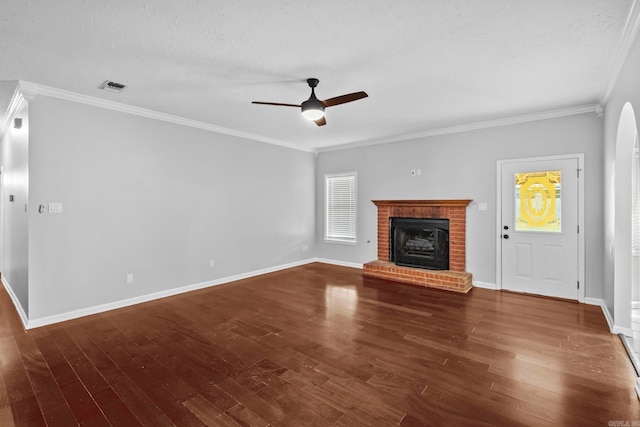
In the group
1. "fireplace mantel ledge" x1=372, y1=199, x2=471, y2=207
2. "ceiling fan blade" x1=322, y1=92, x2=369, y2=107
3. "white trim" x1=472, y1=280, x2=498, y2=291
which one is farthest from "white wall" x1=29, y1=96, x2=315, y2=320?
"white trim" x1=472, y1=280, x2=498, y2=291

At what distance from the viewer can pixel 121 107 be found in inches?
164

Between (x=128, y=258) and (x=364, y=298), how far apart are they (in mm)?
3447

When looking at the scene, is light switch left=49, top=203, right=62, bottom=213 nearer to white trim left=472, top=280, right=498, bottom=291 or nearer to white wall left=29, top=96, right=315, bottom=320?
white wall left=29, top=96, right=315, bottom=320

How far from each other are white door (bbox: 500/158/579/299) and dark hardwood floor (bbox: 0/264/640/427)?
0.47 meters

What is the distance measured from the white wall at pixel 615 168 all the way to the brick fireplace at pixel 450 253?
1755mm

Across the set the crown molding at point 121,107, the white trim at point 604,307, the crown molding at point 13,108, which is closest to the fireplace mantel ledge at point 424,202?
the white trim at point 604,307

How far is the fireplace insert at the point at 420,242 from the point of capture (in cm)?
553

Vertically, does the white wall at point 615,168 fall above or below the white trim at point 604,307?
above

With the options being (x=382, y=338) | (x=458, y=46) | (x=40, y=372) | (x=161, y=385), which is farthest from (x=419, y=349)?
(x=40, y=372)

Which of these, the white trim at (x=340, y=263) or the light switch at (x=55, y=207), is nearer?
the light switch at (x=55, y=207)

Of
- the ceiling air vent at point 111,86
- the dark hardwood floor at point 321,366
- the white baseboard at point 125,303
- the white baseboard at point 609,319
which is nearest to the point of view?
the dark hardwood floor at point 321,366

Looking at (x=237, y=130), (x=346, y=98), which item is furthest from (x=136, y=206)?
(x=346, y=98)

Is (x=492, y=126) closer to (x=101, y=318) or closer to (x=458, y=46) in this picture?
(x=458, y=46)

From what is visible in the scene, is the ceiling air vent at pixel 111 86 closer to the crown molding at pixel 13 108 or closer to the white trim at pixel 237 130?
the white trim at pixel 237 130
